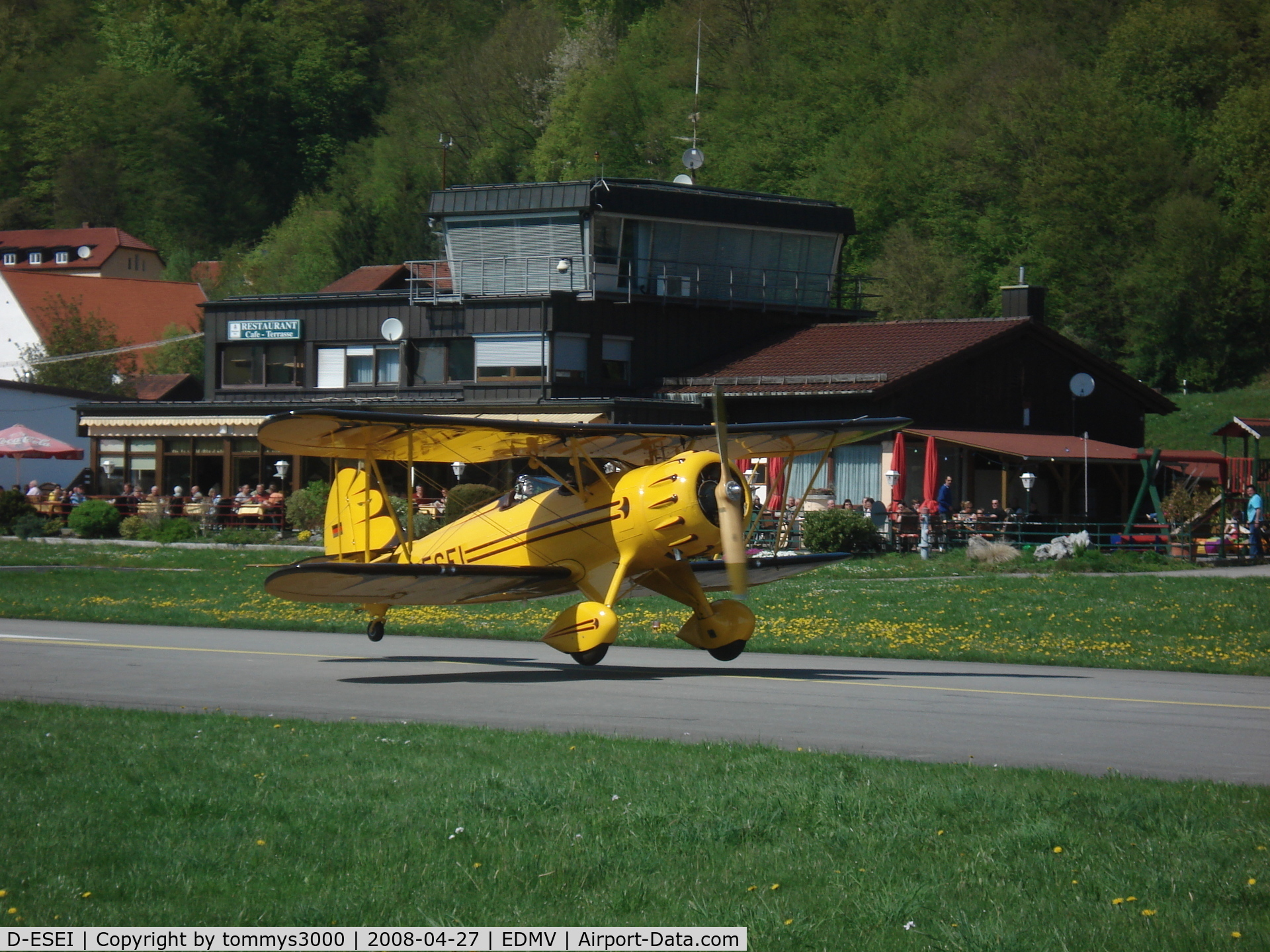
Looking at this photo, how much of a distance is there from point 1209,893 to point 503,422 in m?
11.0

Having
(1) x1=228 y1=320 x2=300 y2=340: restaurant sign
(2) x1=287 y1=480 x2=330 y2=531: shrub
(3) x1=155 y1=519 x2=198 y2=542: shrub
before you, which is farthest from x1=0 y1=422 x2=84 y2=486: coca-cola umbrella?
(2) x1=287 y1=480 x2=330 y2=531: shrub

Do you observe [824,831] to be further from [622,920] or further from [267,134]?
[267,134]

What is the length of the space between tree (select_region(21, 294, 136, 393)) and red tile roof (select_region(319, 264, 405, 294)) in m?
17.2

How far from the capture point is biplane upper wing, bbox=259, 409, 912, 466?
603 inches

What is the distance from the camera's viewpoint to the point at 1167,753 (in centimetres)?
1023

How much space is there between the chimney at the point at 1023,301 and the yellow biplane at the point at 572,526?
27.9 meters

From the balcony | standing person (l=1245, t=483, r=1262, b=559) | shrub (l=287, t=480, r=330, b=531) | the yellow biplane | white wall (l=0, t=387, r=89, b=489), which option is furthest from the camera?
white wall (l=0, t=387, r=89, b=489)

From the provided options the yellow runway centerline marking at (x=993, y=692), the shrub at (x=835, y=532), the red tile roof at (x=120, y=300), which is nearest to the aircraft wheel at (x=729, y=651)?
the yellow runway centerline marking at (x=993, y=692)

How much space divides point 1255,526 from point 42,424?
47.1 metres

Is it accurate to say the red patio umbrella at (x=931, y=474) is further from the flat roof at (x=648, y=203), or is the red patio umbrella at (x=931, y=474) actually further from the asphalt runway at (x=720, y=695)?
the asphalt runway at (x=720, y=695)

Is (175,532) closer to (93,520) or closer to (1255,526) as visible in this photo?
(93,520)

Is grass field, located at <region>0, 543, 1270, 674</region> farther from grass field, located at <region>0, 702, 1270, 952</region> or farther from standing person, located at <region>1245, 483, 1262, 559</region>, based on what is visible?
grass field, located at <region>0, 702, 1270, 952</region>

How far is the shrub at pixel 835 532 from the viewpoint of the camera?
31.5 metres

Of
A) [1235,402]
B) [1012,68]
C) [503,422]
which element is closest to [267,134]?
[1012,68]
